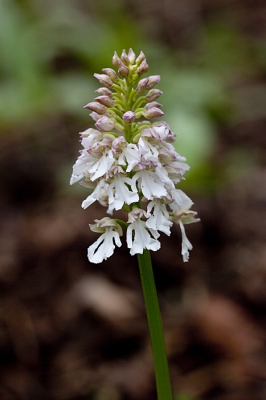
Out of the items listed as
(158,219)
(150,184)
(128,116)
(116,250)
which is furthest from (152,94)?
(116,250)

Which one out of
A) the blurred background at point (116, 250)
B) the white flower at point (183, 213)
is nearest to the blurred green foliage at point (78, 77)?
the blurred background at point (116, 250)

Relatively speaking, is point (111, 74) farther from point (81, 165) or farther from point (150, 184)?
point (150, 184)

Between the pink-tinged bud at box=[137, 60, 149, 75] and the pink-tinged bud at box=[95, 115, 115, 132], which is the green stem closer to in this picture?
the pink-tinged bud at box=[95, 115, 115, 132]

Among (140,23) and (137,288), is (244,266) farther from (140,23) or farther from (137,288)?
(140,23)

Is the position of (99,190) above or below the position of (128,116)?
below

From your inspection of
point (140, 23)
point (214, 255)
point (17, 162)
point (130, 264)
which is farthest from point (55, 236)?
point (140, 23)

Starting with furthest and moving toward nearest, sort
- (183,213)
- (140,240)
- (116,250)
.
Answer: (116,250), (183,213), (140,240)
